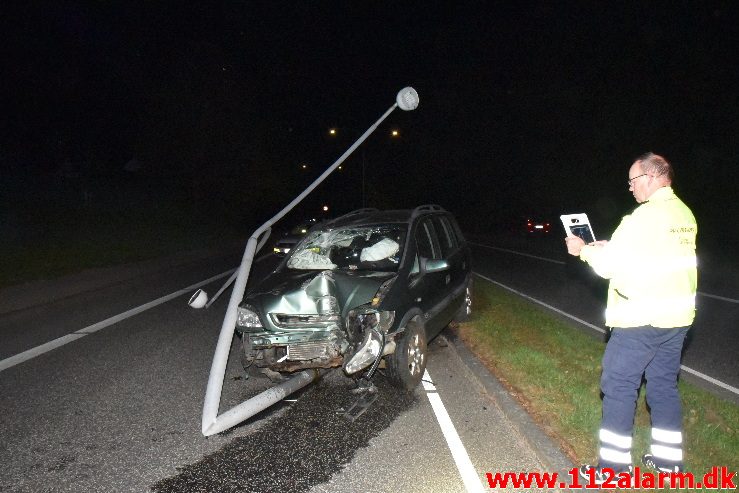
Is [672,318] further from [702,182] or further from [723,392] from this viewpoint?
[702,182]

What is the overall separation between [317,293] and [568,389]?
258 centimetres

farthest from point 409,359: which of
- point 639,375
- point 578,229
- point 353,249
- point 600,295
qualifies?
point 600,295

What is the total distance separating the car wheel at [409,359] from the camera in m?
5.33

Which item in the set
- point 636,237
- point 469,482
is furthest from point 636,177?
point 469,482

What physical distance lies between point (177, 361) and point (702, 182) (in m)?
28.4

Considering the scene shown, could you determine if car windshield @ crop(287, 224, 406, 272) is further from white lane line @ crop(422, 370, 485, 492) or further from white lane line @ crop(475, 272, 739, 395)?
white lane line @ crop(475, 272, 739, 395)

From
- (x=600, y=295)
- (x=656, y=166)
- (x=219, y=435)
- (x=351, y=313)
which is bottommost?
(x=600, y=295)

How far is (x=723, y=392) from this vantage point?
5.45 metres

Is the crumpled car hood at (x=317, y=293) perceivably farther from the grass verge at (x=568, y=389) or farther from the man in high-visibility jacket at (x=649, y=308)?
the man in high-visibility jacket at (x=649, y=308)

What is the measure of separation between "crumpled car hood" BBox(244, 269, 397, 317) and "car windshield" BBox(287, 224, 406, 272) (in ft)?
1.92

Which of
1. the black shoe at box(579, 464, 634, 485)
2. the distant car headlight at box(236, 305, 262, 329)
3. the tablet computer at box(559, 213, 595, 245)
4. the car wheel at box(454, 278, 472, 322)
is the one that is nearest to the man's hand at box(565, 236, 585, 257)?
the tablet computer at box(559, 213, 595, 245)

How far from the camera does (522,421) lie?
4.62 meters

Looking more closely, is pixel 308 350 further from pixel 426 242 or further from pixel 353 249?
pixel 426 242

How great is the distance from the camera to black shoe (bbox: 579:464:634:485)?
3.50 m
